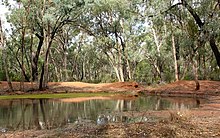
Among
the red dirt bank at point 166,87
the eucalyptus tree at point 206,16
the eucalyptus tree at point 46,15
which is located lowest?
the red dirt bank at point 166,87

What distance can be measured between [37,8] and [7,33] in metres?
9.70

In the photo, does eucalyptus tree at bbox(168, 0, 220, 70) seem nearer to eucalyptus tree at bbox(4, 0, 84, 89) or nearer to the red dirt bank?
the red dirt bank

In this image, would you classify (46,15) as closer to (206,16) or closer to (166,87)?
(166,87)

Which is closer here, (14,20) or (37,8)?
(37,8)

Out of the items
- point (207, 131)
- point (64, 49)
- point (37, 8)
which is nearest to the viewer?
point (207, 131)

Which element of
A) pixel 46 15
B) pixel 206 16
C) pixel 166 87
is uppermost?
pixel 46 15

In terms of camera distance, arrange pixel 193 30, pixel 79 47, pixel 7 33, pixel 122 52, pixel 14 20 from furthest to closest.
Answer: pixel 79 47, pixel 122 52, pixel 7 33, pixel 14 20, pixel 193 30

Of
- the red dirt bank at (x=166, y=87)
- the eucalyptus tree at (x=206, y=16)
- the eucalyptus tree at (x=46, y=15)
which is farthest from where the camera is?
the eucalyptus tree at (x=46, y=15)

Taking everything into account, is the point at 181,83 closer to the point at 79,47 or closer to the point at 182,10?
the point at 182,10

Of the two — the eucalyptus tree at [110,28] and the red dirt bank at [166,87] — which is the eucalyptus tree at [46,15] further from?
the eucalyptus tree at [110,28]

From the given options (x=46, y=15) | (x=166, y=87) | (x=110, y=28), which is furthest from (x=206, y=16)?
(x=110, y=28)

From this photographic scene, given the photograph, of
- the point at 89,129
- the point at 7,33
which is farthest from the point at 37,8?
the point at 89,129

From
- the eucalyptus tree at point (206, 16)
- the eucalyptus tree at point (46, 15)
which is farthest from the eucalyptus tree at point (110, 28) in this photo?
the eucalyptus tree at point (206, 16)

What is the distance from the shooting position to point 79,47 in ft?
193
